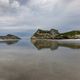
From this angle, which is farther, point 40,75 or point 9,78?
point 40,75

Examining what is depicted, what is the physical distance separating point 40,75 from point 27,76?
144 centimetres

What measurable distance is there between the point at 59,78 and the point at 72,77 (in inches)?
55.3

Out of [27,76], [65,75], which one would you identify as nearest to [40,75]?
[27,76]

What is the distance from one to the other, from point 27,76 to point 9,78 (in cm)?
192

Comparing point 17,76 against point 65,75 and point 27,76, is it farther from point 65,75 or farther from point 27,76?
point 65,75

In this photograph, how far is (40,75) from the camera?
61.2 feet

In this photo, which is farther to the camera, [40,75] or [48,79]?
[40,75]

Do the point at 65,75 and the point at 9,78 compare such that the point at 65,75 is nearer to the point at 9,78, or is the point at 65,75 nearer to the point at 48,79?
the point at 48,79

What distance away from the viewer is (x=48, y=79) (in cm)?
1711

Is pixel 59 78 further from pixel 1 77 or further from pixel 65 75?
pixel 1 77

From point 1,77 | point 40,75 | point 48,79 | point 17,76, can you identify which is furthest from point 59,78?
point 1,77

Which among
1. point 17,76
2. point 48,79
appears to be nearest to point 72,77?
point 48,79

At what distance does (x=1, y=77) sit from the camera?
17984 mm

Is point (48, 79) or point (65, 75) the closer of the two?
point (48, 79)
